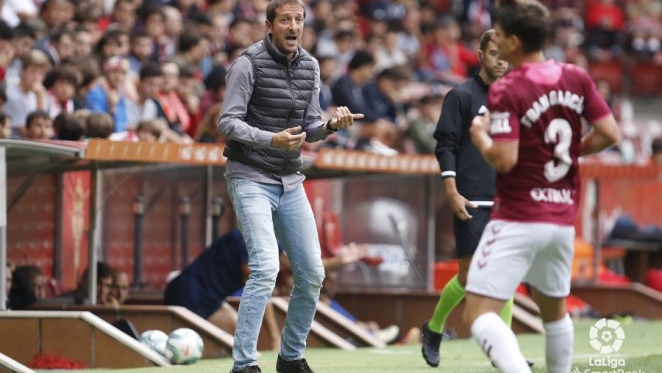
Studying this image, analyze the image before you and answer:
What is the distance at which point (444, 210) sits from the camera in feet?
Answer: 51.5

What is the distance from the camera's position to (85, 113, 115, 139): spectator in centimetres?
1226

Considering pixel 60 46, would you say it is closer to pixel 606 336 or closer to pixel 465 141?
pixel 606 336

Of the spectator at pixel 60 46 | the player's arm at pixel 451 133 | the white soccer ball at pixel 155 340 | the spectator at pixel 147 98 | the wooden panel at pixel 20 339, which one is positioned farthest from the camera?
the spectator at pixel 60 46

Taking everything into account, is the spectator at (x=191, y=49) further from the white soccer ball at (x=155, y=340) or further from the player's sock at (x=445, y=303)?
the player's sock at (x=445, y=303)

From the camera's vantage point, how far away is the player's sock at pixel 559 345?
6.91m

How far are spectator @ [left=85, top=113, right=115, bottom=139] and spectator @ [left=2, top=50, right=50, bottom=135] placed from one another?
0.98m

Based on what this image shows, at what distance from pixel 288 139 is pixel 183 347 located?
2758 mm

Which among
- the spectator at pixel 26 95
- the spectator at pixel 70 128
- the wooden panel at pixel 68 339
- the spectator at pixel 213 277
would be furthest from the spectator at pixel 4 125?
the wooden panel at pixel 68 339

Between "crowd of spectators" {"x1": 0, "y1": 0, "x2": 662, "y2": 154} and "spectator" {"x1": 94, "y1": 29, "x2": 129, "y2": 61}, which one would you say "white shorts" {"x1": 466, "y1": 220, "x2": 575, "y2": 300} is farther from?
"spectator" {"x1": 94, "y1": 29, "x2": 129, "y2": 61}

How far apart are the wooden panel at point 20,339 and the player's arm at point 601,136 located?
473cm

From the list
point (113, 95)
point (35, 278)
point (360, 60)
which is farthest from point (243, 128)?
point (360, 60)

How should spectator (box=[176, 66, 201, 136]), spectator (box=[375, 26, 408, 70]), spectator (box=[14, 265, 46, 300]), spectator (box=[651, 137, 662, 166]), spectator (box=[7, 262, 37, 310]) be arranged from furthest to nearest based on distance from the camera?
spectator (box=[375, 26, 408, 70]) < spectator (box=[651, 137, 662, 166]) < spectator (box=[176, 66, 201, 136]) < spectator (box=[14, 265, 46, 300]) < spectator (box=[7, 262, 37, 310])

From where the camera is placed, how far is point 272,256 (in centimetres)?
828

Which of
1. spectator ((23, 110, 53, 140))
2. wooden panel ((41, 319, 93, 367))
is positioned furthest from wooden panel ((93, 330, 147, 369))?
spectator ((23, 110, 53, 140))
